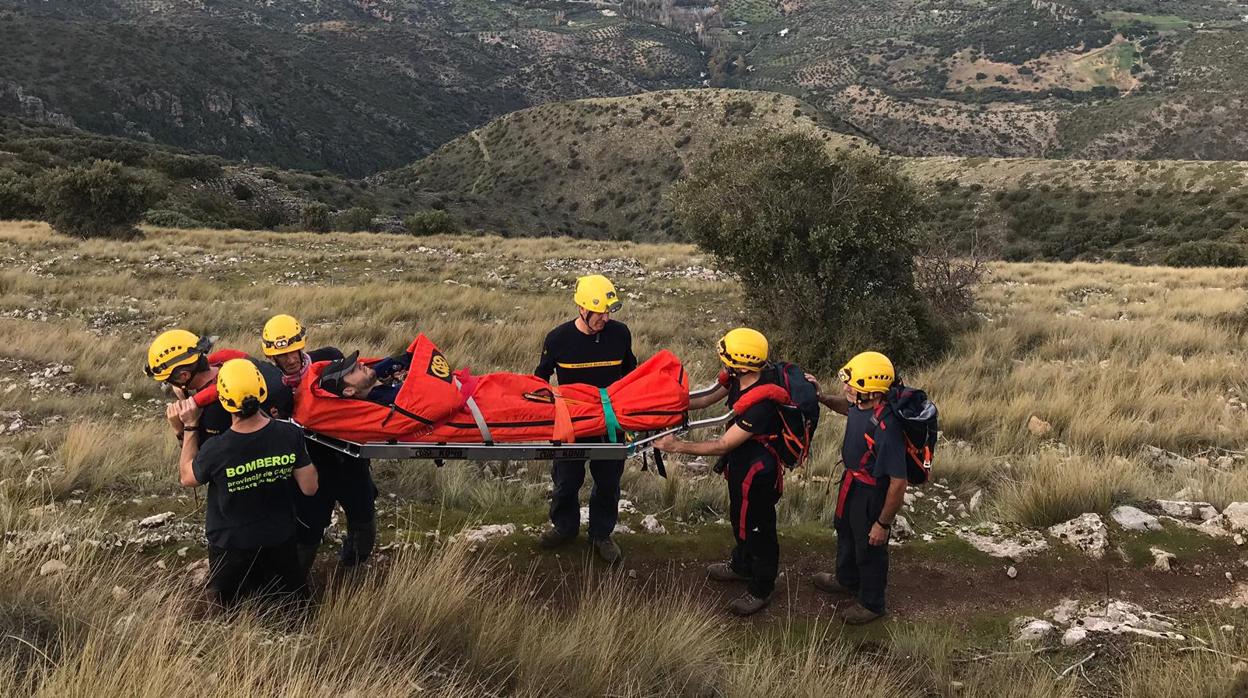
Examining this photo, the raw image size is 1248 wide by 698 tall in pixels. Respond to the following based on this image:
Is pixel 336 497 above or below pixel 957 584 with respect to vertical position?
above

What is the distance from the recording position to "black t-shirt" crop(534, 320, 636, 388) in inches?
194

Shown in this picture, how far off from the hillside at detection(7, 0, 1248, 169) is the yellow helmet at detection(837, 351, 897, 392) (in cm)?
7953

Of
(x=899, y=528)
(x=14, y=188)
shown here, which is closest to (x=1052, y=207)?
(x=899, y=528)

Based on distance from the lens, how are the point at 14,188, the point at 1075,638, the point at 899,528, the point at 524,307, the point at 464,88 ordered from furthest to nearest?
1. the point at 464,88
2. the point at 14,188
3. the point at 524,307
4. the point at 899,528
5. the point at 1075,638

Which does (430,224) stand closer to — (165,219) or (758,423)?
(165,219)

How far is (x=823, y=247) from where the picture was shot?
34.7ft

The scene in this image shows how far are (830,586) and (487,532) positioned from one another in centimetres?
251

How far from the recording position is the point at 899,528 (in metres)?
5.29

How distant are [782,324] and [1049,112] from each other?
367ft

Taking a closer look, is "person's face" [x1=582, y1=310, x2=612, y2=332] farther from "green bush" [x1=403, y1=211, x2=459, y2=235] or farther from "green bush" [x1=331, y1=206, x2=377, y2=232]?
"green bush" [x1=331, y1=206, x2=377, y2=232]

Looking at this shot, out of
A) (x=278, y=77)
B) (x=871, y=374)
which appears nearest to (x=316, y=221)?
(x=871, y=374)

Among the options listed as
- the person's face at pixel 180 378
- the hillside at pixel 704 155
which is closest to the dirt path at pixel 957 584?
the person's face at pixel 180 378

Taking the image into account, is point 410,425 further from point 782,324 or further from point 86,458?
point 782,324

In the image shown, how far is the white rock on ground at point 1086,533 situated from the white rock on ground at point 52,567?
256 inches
